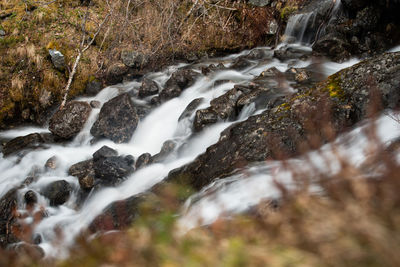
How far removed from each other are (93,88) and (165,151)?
16.5 feet

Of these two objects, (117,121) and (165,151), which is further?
(117,121)

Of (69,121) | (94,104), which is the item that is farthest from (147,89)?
(69,121)

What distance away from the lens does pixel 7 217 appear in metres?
5.94

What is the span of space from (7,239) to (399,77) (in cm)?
680

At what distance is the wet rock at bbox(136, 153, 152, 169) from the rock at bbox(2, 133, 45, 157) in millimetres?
3085

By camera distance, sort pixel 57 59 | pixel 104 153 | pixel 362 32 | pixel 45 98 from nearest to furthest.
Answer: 1. pixel 104 153
2. pixel 362 32
3. pixel 45 98
4. pixel 57 59

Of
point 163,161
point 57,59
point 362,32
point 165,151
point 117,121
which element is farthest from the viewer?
point 57,59

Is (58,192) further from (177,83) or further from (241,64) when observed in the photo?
(241,64)

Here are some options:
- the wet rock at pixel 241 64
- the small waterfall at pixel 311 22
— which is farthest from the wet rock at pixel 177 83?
the small waterfall at pixel 311 22

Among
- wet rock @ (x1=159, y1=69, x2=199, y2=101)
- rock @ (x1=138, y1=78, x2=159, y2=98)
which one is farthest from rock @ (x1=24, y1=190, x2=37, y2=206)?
rock @ (x1=138, y1=78, x2=159, y2=98)

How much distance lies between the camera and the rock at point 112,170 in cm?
651

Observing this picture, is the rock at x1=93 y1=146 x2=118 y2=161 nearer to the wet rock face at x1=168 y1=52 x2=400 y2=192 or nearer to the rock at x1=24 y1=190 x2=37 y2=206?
the rock at x1=24 y1=190 x2=37 y2=206

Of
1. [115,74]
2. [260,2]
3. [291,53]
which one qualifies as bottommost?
[115,74]

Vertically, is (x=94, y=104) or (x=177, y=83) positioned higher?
(x=177, y=83)
